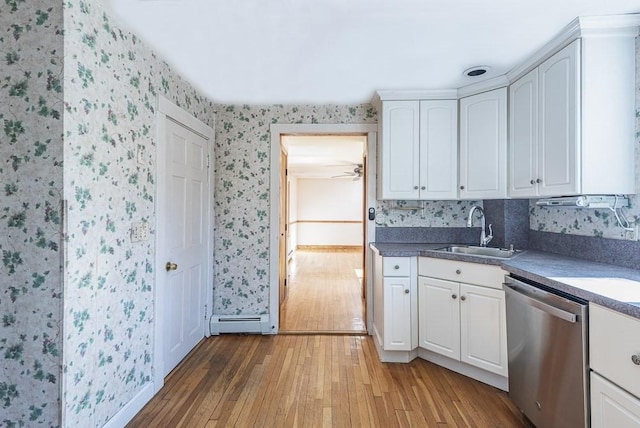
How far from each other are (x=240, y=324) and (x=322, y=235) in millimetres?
6782

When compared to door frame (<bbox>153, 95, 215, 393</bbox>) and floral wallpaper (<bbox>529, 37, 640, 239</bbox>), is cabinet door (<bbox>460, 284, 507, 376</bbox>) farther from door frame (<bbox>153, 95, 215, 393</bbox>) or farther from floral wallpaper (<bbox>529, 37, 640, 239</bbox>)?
door frame (<bbox>153, 95, 215, 393</bbox>)

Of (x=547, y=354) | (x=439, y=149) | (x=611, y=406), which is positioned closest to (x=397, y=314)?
(x=547, y=354)

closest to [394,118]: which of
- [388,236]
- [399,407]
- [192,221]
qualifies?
[388,236]

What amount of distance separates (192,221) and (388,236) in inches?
73.6

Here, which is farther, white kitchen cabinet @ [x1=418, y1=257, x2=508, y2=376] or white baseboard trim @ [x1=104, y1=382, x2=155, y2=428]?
white kitchen cabinet @ [x1=418, y1=257, x2=508, y2=376]

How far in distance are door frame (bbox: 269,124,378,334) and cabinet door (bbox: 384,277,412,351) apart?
0.58m

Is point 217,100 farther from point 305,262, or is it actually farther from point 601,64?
point 305,262

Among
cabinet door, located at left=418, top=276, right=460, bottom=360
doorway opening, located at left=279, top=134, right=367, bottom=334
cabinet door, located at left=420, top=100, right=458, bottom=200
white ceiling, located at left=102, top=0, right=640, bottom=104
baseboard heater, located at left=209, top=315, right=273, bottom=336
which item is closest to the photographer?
white ceiling, located at left=102, top=0, right=640, bottom=104

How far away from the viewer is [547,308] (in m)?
1.50

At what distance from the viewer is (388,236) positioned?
307 centimetres

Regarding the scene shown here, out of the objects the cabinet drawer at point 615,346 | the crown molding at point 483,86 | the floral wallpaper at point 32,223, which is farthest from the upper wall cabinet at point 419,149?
the floral wallpaper at point 32,223

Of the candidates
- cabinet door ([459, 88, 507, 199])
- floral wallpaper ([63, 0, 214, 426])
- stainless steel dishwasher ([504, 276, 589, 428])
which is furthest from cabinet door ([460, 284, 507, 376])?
floral wallpaper ([63, 0, 214, 426])

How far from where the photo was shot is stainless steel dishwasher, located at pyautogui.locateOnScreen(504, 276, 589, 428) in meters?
1.35

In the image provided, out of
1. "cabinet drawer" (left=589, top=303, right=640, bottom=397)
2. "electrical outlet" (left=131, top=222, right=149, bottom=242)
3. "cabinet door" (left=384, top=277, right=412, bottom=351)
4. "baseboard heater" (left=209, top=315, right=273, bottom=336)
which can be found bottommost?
"baseboard heater" (left=209, top=315, right=273, bottom=336)
